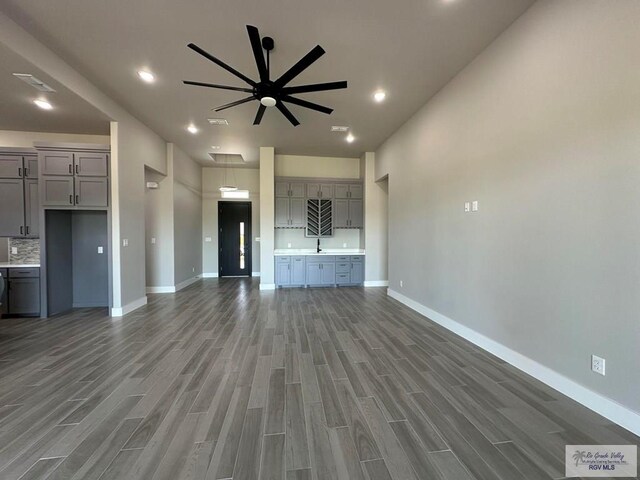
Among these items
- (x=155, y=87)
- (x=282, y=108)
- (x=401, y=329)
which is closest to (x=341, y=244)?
(x=401, y=329)

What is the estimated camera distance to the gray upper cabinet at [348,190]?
22.5 feet

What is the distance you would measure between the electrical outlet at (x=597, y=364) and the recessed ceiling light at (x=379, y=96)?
3806 millimetres

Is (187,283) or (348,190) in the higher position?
(348,190)

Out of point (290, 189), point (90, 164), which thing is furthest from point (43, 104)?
point (290, 189)

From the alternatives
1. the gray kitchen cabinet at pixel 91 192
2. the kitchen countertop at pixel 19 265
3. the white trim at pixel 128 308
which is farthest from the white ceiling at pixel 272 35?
the white trim at pixel 128 308

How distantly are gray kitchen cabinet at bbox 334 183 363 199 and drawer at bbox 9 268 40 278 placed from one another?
591 centimetres

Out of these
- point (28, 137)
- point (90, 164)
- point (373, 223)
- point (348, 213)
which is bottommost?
point (373, 223)

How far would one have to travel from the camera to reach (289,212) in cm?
673

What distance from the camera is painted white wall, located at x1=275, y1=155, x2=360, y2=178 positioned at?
7.06 meters

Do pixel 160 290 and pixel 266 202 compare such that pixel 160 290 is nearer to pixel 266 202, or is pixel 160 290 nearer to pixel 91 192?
pixel 91 192

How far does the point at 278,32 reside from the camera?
273cm

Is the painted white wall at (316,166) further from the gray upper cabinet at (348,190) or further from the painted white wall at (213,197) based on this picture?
the painted white wall at (213,197)

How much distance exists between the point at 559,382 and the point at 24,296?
7.08 metres

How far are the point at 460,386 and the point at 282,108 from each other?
3.46m
